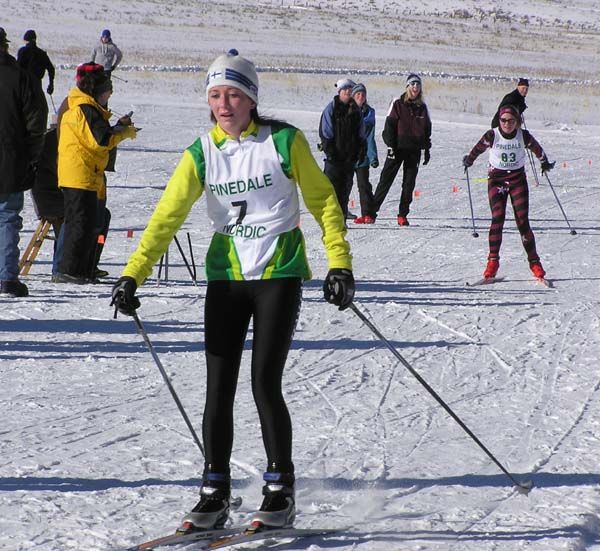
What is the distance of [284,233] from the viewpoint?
4398mm

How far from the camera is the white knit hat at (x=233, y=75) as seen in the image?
14.1 feet

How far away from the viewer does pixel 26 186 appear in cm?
893

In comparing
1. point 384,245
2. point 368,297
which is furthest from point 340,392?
point 384,245

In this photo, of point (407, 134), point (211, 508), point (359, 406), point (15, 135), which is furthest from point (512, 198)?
point (211, 508)

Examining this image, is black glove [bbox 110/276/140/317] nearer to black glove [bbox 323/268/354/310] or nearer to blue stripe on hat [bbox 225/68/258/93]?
black glove [bbox 323/268/354/310]

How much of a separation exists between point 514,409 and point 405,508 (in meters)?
2.02

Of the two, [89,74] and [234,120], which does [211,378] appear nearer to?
[234,120]

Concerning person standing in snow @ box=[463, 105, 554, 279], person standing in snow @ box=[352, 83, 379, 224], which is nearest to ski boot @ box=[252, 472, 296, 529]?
person standing in snow @ box=[463, 105, 554, 279]

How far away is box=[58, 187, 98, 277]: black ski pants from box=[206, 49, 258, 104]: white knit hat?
5544mm

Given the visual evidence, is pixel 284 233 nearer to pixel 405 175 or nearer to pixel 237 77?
pixel 237 77

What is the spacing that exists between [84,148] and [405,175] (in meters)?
6.35

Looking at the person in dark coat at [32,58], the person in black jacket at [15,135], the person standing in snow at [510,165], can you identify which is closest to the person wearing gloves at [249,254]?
the person in black jacket at [15,135]

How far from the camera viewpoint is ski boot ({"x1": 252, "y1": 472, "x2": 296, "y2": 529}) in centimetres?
429

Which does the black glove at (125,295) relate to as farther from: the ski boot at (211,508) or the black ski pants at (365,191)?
the black ski pants at (365,191)
